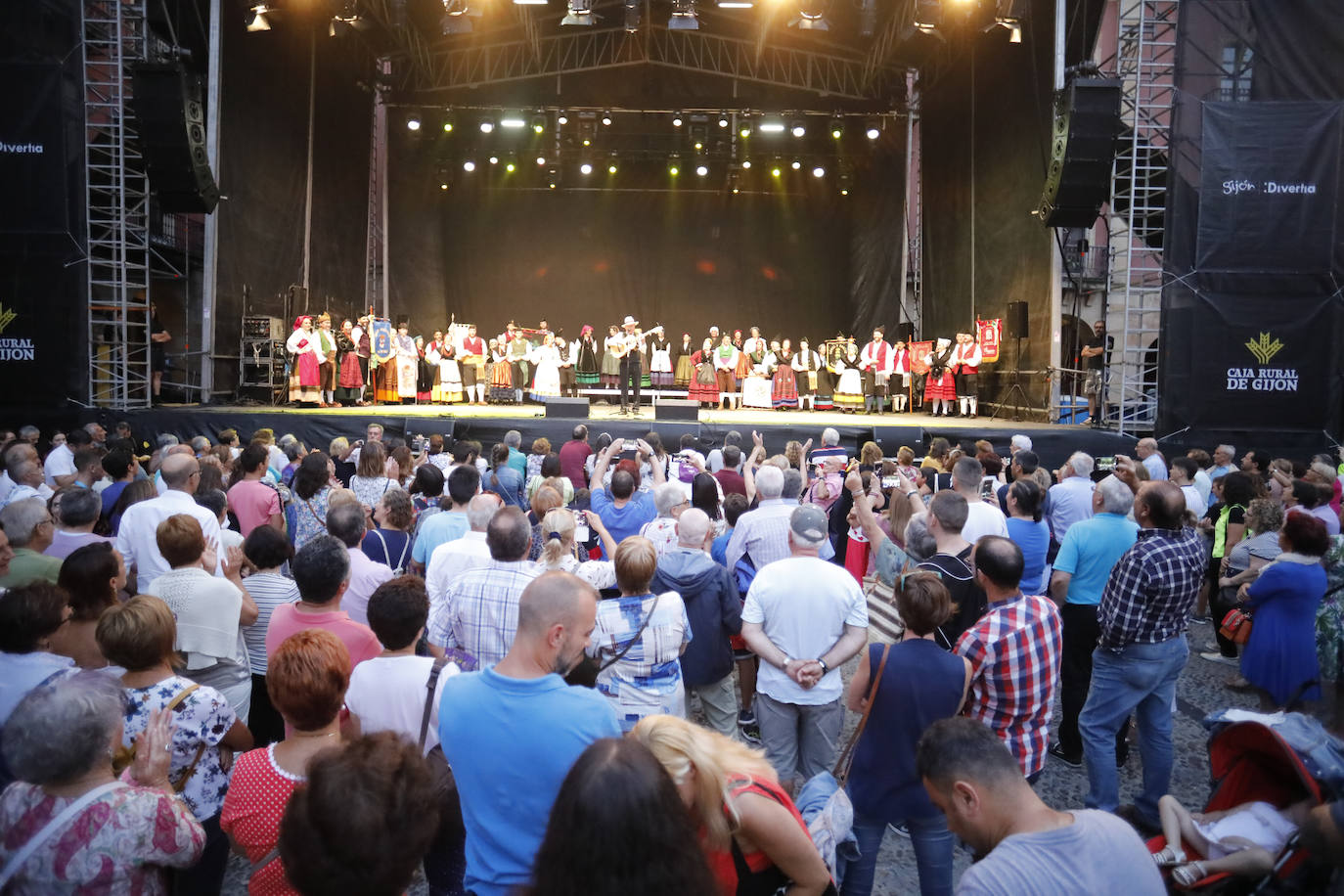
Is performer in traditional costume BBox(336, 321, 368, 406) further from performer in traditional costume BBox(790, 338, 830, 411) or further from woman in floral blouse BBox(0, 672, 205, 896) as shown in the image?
woman in floral blouse BBox(0, 672, 205, 896)

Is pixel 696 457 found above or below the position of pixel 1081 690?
above

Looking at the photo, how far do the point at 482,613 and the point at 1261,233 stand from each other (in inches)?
427

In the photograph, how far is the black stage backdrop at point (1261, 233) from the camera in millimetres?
10062

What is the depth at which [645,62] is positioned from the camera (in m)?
16.7

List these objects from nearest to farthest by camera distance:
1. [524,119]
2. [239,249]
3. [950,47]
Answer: [239,249]
[950,47]
[524,119]

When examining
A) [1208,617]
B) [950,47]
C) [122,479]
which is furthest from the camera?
[950,47]

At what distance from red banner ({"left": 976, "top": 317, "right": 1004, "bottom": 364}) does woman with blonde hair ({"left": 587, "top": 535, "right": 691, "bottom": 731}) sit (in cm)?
1218

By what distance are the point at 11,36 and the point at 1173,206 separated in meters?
13.7

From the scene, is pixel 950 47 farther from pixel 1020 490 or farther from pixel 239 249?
pixel 1020 490

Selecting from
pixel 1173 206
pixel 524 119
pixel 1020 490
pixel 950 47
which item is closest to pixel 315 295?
pixel 524 119

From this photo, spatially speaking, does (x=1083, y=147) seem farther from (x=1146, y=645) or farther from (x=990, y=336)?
(x=1146, y=645)

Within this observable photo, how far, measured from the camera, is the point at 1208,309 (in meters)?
10.2

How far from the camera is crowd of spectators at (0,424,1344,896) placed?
1.39 m

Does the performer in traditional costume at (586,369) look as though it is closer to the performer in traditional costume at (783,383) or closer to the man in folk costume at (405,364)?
the man in folk costume at (405,364)
